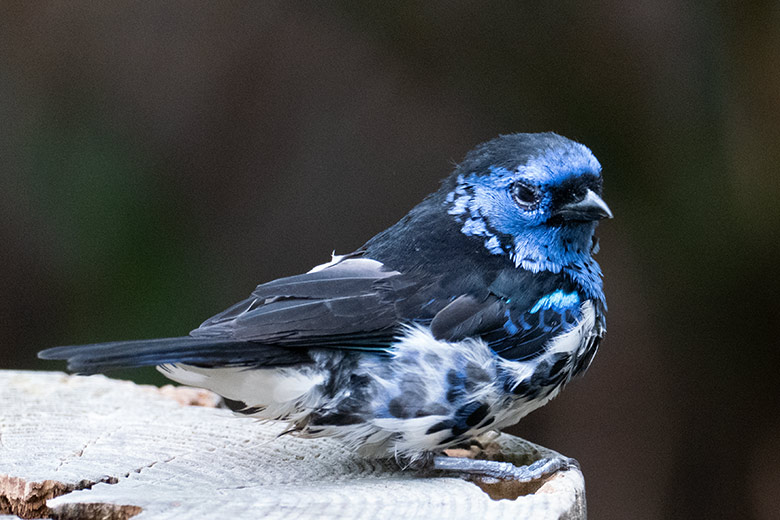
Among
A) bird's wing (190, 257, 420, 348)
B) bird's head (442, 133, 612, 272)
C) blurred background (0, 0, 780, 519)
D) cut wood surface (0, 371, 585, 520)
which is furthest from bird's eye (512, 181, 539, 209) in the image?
blurred background (0, 0, 780, 519)

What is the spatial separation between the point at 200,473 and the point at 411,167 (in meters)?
3.39

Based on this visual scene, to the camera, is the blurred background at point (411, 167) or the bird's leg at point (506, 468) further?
the blurred background at point (411, 167)

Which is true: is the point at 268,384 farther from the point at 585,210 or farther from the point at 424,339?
the point at 585,210

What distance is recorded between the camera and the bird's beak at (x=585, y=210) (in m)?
2.76

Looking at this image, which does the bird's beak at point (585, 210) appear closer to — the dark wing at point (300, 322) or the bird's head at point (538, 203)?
the bird's head at point (538, 203)

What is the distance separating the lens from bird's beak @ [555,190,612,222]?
2.76 m

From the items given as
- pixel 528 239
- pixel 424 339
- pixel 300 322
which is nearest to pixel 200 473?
pixel 300 322

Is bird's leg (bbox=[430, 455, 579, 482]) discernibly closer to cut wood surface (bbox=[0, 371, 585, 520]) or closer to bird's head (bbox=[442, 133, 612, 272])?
cut wood surface (bbox=[0, 371, 585, 520])

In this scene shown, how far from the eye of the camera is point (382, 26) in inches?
217

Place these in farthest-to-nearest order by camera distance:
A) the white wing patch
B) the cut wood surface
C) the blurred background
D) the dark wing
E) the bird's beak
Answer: the blurred background, the bird's beak, the white wing patch, the dark wing, the cut wood surface

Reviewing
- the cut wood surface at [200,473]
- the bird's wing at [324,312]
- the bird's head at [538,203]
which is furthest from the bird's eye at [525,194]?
the cut wood surface at [200,473]

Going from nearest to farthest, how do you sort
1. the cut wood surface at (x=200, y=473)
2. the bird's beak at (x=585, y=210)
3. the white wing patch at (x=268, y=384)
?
1. the cut wood surface at (x=200, y=473)
2. the white wing patch at (x=268, y=384)
3. the bird's beak at (x=585, y=210)

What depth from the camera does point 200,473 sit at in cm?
248

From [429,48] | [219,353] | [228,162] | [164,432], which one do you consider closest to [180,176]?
[228,162]
